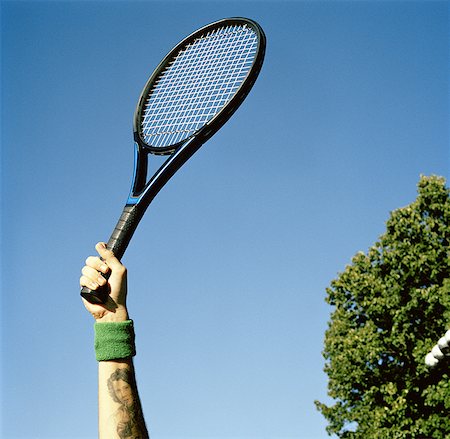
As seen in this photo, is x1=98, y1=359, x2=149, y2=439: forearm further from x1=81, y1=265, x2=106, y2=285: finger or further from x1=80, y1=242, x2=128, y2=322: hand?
x1=81, y1=265, x2=106, y2=285: finger

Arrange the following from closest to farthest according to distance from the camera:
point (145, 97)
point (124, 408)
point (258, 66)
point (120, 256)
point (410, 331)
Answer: point (124, 408) < point (120, 256) < point (258, 66) < point (145, 97) < point (410, 331)

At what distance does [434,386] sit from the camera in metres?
15.6

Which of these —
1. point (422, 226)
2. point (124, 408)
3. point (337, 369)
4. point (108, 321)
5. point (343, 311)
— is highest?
point (422, 226)

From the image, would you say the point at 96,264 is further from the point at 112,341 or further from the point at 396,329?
the point at 396,329

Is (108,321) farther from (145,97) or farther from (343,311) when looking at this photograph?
(343,311)

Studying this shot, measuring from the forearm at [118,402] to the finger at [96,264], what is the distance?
486 millimetres

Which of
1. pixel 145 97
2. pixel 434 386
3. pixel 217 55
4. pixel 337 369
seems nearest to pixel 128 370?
pixel 145 97

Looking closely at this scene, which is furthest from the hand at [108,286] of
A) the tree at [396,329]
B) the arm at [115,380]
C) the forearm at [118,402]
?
the tree at [396,329]

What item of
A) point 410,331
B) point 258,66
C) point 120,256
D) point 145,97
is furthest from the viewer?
point 410,331

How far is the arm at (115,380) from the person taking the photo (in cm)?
307

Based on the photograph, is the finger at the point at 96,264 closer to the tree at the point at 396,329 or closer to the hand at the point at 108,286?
the hand at the point at 108,286

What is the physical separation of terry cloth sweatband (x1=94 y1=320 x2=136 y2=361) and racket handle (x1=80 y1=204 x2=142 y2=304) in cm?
15

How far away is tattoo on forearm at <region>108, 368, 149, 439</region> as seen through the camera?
121 inches

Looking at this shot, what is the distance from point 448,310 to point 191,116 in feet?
42.9
